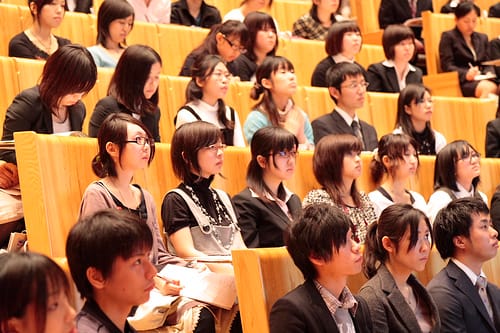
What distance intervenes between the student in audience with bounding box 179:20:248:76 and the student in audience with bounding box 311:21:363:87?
37 centimetres

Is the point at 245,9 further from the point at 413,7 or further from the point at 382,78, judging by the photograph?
the point at 413,7

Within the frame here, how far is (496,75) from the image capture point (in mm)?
3686

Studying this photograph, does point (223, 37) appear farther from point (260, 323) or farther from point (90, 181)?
point (260, 323)

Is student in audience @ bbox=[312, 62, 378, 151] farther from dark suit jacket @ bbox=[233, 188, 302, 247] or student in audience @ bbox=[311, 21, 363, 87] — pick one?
dark suit jacket @ bbox=[233, 188, 302, 247]

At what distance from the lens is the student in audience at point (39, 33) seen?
2641 millimetres

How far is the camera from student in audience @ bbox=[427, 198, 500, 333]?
192cm

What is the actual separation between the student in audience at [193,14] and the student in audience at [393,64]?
56cm

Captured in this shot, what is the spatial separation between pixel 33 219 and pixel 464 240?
82 cm

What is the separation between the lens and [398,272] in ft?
6.12

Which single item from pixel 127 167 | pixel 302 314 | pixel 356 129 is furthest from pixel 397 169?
pixel 302 314

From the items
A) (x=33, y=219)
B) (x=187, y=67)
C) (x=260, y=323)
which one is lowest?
(x=260, y=323)

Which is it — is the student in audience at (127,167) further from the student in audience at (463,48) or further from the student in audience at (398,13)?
the student in audience at (398,13)

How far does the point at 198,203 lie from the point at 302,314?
0.44 metres

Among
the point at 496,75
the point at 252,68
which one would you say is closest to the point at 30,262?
the point at 252,68
